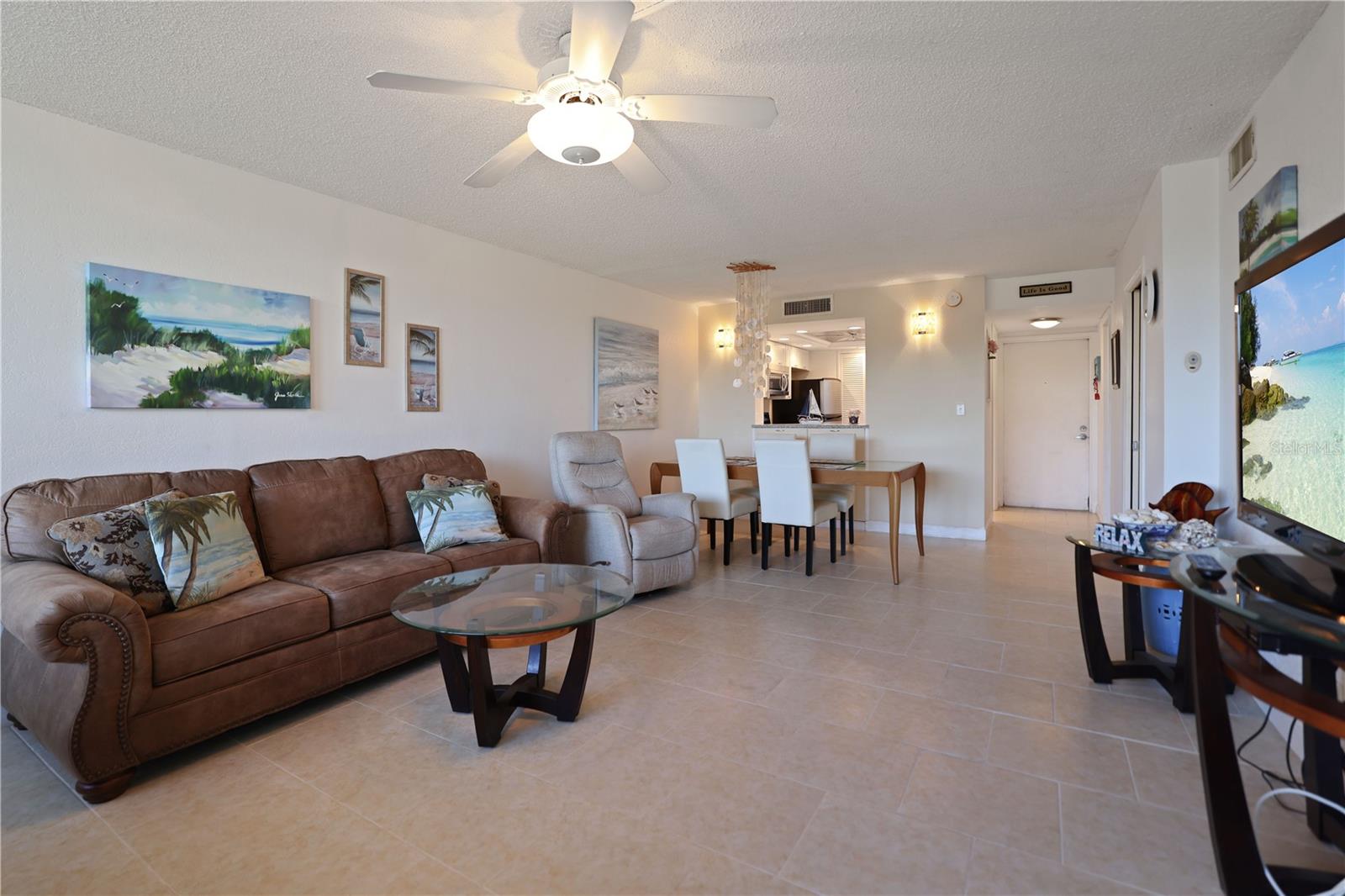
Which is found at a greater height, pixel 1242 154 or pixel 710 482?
pixel 1242 154

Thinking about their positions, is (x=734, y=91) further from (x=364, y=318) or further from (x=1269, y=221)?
(x=364, y=318)

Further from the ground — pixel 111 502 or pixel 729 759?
pixel 111 502

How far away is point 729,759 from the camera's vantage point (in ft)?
6.47

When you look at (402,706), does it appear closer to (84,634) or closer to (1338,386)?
(84,634)

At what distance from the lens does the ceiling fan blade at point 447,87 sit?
69.0 inches

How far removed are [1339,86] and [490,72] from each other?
2.63 m

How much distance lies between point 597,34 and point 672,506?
2.97 metres

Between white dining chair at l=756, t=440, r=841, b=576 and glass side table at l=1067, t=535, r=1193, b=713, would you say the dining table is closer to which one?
white dining chair at l=756, t=440, r=841, b=576

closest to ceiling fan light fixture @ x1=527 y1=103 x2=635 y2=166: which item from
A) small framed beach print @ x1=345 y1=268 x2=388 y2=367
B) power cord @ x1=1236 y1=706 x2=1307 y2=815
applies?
small framed beach print @ x1=345 y1=268 x2=388 y2=367

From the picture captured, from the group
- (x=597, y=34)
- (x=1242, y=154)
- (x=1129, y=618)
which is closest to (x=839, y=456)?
(x=1129, y=618)

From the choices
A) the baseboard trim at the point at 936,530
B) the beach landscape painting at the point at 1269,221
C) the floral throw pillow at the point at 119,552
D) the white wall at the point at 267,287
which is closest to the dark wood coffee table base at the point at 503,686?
the floral throw pillow at the point at 119,552

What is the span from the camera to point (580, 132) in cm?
185

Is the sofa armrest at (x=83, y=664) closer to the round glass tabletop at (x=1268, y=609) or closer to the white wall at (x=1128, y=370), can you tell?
the round glass tabletop at (x=1268, y=609)

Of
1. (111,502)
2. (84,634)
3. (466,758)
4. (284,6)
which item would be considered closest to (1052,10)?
(284,6)
